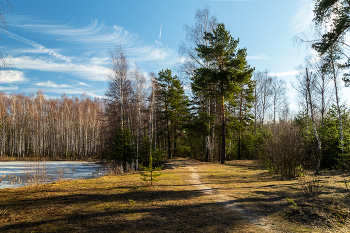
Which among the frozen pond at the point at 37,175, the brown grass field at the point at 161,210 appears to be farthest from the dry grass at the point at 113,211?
the frozen pond at the point at 37,175

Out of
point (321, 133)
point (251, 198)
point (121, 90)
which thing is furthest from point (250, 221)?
point (121, 90)

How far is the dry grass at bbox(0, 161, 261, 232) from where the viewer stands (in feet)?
12.8

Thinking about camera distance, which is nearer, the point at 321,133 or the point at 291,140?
the point at 291,140

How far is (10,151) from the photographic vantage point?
1304 inches

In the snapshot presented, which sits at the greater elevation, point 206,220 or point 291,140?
point 291,140

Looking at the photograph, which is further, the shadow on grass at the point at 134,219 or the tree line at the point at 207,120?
the tree line at the point at 207,120

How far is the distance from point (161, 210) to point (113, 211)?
4.06ft

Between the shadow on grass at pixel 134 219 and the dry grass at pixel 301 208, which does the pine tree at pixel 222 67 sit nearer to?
the dry grass at pixel 301 208

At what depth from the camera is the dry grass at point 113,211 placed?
153 inches

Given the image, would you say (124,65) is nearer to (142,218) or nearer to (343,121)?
(142,218)

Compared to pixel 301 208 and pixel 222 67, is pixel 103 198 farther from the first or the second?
pixel 222 67

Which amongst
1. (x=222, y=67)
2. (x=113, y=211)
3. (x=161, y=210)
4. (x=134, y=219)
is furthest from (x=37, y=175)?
(x=222, y=67)

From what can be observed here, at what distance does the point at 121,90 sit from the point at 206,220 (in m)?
12.8

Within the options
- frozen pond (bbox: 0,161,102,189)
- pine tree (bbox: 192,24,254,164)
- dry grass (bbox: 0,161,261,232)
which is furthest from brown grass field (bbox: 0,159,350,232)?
A: pine tree (bbox: 192,24,254,164)
